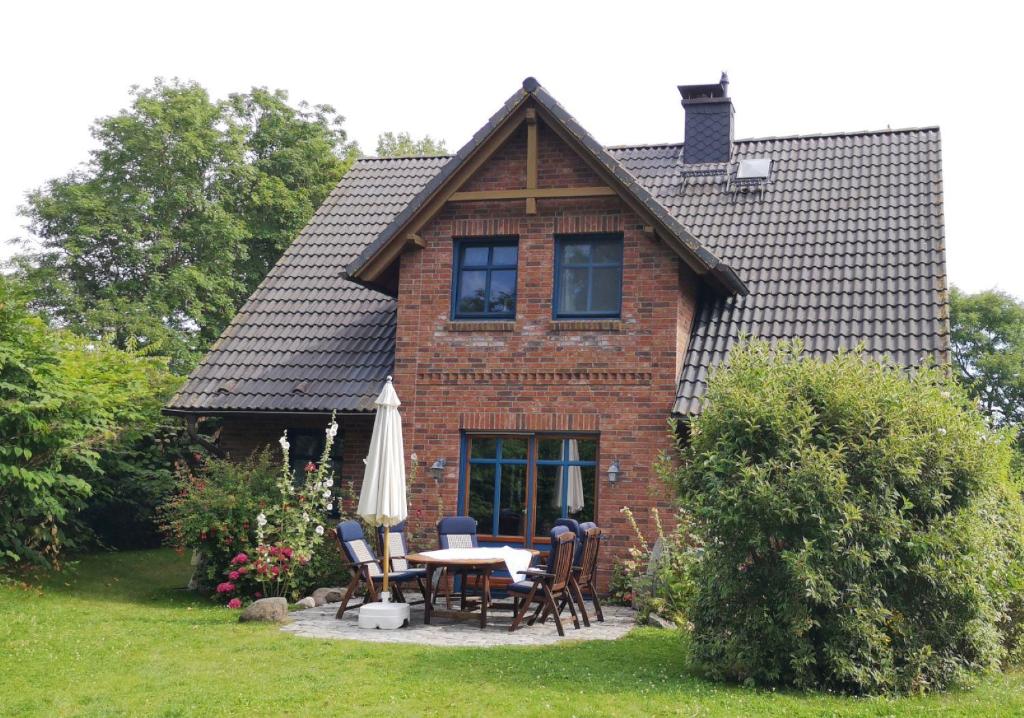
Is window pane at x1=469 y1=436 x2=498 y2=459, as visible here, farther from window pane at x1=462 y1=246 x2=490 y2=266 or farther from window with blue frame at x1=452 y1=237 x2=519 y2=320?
window pane at x1=462 y1=246 x2=490 y2=266

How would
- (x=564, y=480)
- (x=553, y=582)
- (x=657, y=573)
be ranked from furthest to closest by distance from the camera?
(x=564, y=480) < (x=657, y=573) < (x=553, y=582)

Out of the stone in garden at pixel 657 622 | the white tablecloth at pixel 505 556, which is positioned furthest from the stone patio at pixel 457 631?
the white tablecloth at pixel 505 556

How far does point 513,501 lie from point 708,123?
8.42m

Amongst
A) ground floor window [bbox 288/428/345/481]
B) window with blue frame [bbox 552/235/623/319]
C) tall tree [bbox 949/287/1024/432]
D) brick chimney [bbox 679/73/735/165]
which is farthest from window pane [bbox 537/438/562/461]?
tall tree [bbox 949/287/1024/432]

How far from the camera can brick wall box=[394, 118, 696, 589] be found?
13.7m

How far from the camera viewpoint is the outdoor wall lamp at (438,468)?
14195 millimetres

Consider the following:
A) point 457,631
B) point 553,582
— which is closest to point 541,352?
point 553,582

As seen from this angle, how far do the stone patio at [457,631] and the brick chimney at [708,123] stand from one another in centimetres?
935

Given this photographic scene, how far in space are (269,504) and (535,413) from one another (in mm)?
3784

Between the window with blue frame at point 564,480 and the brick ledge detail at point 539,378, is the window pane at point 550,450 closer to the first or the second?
the window with blue frame at point 564,480

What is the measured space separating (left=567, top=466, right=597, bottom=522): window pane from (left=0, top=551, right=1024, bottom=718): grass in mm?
3013

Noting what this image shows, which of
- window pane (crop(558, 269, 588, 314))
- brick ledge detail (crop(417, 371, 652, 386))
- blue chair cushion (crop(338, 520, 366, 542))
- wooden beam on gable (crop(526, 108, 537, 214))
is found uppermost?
wooden beam on gable (crop(526, 108, 537, 214))

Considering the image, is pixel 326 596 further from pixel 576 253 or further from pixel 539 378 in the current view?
pixel 576 253

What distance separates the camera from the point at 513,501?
1395cm
